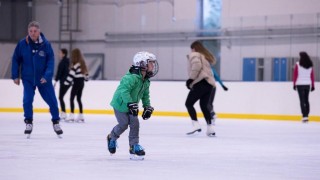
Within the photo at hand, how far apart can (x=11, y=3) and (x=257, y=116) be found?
9961 mm

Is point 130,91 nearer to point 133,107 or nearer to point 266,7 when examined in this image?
point 133,107

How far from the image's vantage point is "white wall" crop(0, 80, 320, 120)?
1605 centimetres

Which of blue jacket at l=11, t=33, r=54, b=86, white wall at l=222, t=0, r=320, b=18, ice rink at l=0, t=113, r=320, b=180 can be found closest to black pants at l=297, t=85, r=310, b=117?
ice rink at l=0, t=113, r=320, b=180

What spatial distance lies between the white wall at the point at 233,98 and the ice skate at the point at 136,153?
372 inches

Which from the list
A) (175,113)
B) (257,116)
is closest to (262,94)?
(257,116)

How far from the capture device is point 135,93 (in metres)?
7.00

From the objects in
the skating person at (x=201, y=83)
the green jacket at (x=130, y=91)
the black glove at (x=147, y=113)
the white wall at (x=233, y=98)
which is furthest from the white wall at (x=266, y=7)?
the black glove at (x=147, y=113)

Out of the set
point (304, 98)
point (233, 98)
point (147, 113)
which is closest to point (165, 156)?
point (147, 113)

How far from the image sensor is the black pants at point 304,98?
15.0 meters

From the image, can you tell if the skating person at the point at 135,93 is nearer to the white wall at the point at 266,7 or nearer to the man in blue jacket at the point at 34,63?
the man in blue jacket at the point at 34,63

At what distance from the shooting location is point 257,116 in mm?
16266

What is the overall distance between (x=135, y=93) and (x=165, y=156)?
0.79m

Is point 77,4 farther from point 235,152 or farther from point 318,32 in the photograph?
point 235,152

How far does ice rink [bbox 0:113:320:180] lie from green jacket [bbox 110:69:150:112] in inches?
20.4
